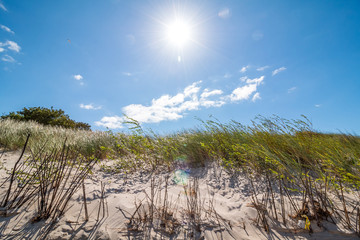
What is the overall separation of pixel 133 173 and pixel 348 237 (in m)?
3.51

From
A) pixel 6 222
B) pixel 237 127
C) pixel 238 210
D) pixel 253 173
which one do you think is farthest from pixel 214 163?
pixel 6 222

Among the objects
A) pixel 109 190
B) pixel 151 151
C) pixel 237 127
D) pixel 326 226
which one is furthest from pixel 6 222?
pixel 237 127

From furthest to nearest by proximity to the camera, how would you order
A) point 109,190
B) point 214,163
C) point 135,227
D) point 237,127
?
point 237,127, point 214,163, point 109,190, point 135,227

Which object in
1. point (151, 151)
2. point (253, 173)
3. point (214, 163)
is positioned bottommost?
point (253, 173)

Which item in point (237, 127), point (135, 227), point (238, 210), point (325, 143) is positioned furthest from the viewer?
point (237, 127)

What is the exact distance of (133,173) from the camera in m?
3.91

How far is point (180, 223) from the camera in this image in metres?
1.79

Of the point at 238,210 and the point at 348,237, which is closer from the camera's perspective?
the point at 348,237

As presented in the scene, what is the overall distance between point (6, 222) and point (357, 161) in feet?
14.1

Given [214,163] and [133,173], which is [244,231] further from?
[133,173]

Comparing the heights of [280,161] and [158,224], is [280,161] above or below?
above

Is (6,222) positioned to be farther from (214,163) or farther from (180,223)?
(214,163)

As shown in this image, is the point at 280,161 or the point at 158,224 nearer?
the point at 158,224

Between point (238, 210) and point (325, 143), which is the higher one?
point (325, 143)
